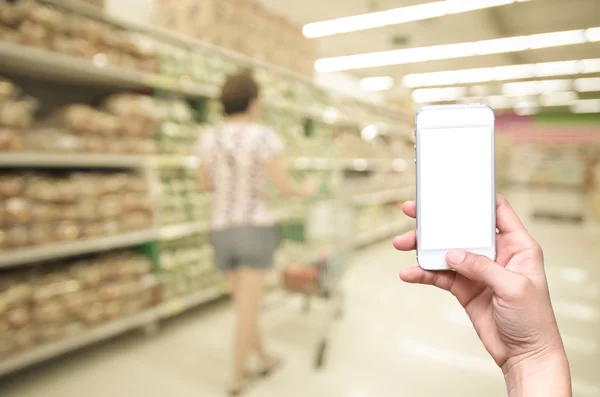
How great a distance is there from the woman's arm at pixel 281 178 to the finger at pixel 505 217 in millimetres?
1140

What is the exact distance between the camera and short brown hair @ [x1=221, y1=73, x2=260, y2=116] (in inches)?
67.2

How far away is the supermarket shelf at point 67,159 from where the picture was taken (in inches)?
68.6

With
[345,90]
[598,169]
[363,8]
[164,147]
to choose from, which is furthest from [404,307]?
[598,169]

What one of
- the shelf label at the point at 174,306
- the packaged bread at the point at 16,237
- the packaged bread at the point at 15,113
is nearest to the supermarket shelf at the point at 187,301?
the shelf label at the point at 174,306

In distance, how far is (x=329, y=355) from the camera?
2.17 meters

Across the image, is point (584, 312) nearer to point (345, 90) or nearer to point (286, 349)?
point (286, 349)

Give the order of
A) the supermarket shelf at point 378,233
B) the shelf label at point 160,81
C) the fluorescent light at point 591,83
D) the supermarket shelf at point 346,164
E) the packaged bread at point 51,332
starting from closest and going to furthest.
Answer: the fluorescent light at point 591,83, the packaged bread at point 51,332, the shelf label at point 160,81, the supermarket shelf at point 346,164, the supermarket shelf at point 378,233

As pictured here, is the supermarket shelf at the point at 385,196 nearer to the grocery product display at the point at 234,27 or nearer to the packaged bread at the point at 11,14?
the grocery product display at the point at 234,27

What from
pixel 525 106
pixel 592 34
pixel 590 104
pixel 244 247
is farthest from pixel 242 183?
pixel 525 106

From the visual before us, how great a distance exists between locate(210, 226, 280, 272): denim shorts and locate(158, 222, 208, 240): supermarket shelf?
831 mm

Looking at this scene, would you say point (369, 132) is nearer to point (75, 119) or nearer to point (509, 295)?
point (75, 119)

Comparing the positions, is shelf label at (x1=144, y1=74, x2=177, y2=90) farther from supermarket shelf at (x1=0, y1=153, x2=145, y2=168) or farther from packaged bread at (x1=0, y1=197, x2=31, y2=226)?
packaged bread at (x1=0, y1=197, x2=31, y2=226)

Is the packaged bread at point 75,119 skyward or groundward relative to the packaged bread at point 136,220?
skyward

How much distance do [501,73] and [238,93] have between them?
1060 mm
